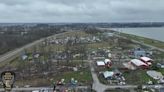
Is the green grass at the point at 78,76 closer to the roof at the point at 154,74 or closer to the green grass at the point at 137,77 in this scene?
the green grass at the point at 137,77

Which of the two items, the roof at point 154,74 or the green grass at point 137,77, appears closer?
the green grass at point 137,77

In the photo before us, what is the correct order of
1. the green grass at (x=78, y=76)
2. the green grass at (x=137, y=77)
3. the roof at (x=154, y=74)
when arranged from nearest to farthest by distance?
1. the green grass at (x=137, y=77)
2. the green grass at (x=78, y=76)
3. the roof at (x=154, y=74)

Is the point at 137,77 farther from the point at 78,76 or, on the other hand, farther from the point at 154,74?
the point at 78,76

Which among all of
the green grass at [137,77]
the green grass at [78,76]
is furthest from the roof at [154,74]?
the green grass at [78,76]

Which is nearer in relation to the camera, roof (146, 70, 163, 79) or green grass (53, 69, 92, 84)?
green grass (53, 69, 92, 84)

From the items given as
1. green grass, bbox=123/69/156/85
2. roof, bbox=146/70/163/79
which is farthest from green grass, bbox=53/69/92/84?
roof, bbox=146/70/163/79

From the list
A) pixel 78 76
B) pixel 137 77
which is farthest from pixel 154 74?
pixel 78 76

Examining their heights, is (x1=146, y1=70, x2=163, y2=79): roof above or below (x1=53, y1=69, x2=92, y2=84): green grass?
above

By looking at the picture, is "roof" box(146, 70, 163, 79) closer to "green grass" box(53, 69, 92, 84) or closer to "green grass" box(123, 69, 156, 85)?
"green grass" box(123, 69, 156, 85)

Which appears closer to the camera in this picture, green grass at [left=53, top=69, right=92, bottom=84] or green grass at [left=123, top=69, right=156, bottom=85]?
green grass at [left=123, top=69, right=156, bottom=85]

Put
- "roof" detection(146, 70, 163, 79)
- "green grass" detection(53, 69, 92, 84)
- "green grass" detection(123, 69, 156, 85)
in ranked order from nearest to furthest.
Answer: "green grass" detection(123, 69, 156, 85), "green grass" detection(53, 69, 92, 84), "roof" detection(146, 70, 163, 79)

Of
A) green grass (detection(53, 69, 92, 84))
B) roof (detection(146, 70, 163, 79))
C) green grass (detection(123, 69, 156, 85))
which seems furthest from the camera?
roof (detection(146, 70, 163, 79))
